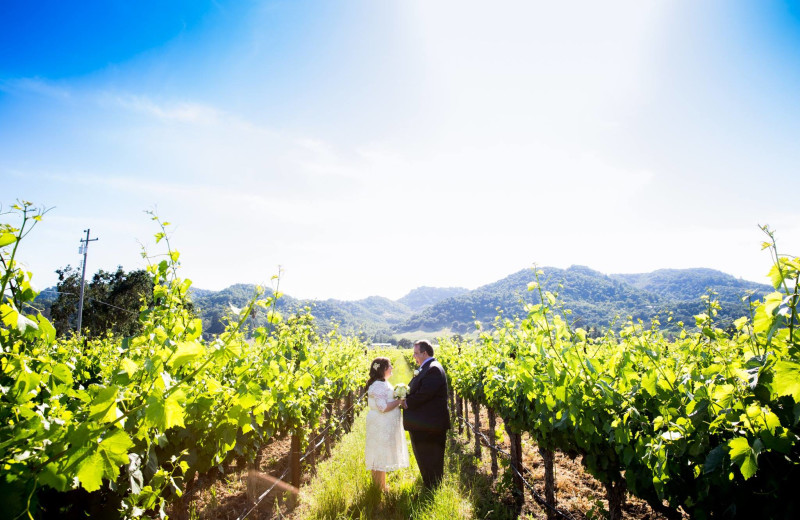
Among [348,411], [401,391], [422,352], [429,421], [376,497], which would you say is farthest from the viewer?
[348,411]

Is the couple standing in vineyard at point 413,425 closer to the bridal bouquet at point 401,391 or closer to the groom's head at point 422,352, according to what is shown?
Answer: the bridal bouquet at point 401,391

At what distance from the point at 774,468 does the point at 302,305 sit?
6.12 m

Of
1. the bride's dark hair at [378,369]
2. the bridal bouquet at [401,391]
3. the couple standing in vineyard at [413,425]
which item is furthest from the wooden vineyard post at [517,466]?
the bride's dark hair at [378,369]

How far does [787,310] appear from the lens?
4.63ft

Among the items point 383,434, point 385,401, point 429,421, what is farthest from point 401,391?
point 383,434

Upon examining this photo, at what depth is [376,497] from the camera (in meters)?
4.81

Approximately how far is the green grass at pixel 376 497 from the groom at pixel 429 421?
0.27 metres

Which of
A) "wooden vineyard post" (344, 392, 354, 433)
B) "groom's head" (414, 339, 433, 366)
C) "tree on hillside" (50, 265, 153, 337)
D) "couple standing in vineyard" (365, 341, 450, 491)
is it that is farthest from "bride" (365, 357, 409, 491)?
"tree on hillside" (50, 265, 153, 337)

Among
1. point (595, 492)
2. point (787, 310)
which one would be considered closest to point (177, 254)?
point (787, 310)

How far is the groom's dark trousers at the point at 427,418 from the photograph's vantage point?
504 centimetres

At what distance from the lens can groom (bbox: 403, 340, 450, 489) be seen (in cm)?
503

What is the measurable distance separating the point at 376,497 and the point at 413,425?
95 cm

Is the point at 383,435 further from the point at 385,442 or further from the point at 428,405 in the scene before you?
the point at 428,405

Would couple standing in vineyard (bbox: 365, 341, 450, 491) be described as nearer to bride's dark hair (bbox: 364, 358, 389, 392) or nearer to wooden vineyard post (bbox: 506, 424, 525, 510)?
bride's dark hair (bbox: 364, 358, 389, 392)
